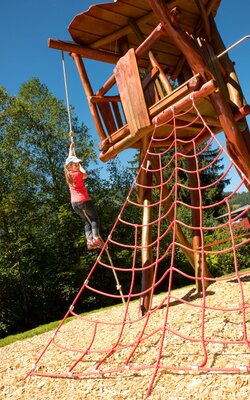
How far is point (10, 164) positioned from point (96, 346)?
14.6 m

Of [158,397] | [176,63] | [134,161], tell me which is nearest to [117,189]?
[134,161]

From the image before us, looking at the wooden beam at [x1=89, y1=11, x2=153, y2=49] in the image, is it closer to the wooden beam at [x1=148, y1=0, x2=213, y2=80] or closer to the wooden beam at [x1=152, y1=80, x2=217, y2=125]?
the wooden beam at [x1=148, y1=0, x2=213, y2=80]

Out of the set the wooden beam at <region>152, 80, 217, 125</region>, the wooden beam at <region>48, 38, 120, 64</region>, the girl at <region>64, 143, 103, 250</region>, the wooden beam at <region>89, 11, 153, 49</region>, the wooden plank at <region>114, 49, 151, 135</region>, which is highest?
the wooden beam at <region>89, 11, 153, 49</region>

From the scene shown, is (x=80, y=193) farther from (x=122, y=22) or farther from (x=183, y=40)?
(x=122, y=22)

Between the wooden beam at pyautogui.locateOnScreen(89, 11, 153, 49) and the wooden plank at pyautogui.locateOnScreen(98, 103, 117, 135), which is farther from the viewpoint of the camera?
the wooden beam at pyautogui.locateOnScreen(89, 11, 153, 49)

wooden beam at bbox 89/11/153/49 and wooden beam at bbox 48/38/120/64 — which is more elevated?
wooden beam at bbox 89/11/153/49

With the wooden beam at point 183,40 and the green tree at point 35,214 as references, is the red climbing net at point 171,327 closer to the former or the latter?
the wooden beam at point 183,40

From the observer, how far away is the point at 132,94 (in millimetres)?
4441

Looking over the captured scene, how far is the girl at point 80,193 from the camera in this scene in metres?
4.88

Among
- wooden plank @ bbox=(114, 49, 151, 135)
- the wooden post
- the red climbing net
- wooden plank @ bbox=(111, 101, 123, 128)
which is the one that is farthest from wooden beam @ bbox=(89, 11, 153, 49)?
the red climbing net

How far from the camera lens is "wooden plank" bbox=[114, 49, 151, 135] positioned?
14.4ft

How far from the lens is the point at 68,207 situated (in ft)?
55.3

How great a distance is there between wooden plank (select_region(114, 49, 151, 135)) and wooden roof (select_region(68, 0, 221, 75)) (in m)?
0.96

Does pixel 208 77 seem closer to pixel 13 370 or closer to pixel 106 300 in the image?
pixel 13 370
